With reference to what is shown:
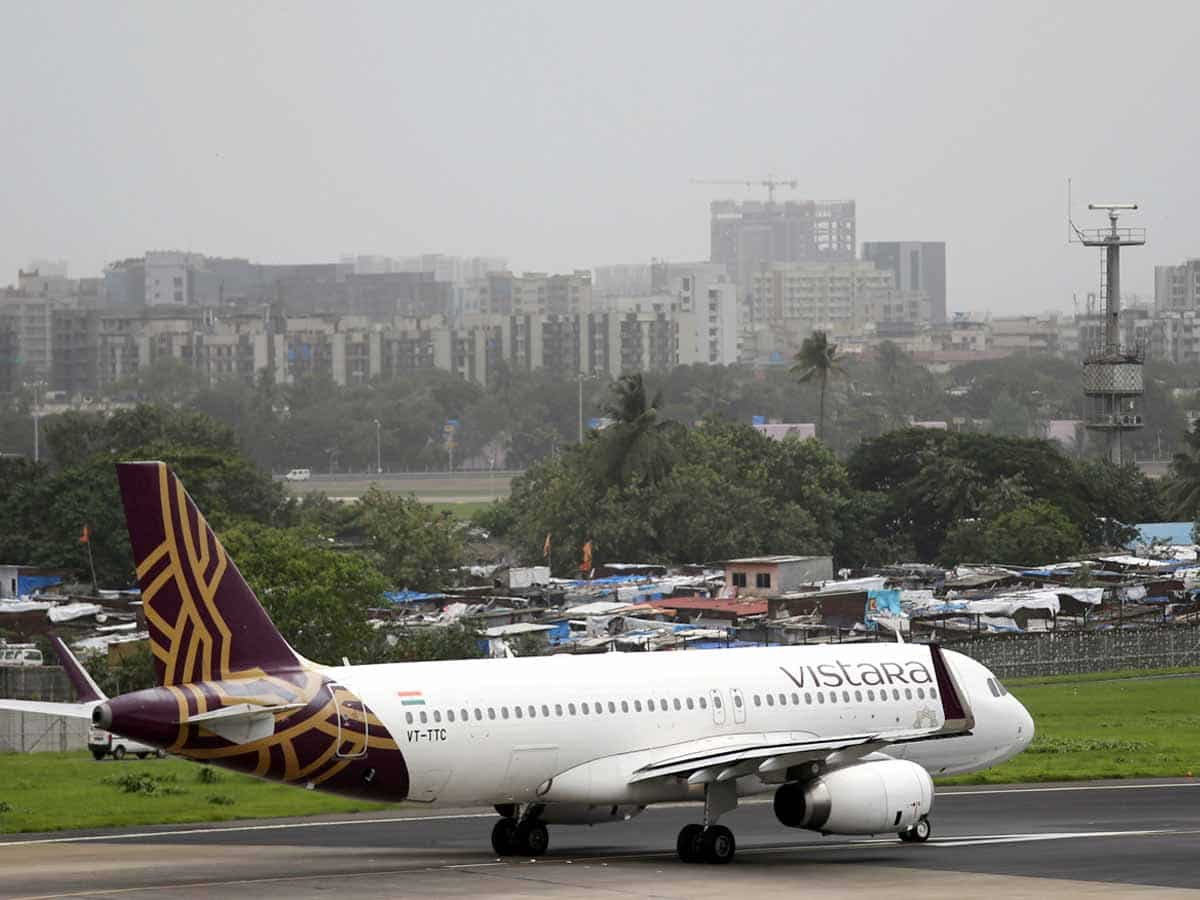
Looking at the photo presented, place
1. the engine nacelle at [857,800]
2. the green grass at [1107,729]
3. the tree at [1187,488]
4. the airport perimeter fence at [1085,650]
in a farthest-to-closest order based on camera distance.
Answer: the tree at [1187,488] → the airport perimeter fence at [1085,650] → the green grass at [1107,729] → the engine nacelle at [857,800]

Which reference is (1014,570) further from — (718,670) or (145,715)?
(145,715)

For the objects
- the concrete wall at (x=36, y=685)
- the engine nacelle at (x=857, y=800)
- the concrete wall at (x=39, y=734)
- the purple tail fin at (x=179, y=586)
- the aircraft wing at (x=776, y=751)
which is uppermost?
the purple tail fin at (x=179, y=586)

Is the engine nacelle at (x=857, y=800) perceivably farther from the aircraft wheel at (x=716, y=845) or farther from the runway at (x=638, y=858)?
the aircraft wheel at (x=716, y=845)

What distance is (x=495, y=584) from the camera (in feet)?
418

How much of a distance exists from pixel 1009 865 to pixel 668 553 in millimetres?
107403

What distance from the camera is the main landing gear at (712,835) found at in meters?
38.0

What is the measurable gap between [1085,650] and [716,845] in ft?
185

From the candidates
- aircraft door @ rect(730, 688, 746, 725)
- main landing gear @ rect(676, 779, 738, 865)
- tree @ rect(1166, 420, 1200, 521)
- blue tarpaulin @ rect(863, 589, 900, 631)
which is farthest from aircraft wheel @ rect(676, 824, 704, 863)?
tree @ rect(1166, 420, 1200, 521)

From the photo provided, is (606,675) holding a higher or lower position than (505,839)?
higher

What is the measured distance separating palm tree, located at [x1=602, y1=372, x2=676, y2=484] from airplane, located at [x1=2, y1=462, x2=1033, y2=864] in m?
105

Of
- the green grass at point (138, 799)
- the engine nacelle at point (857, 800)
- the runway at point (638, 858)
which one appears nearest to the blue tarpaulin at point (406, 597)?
the green grass at point (138, 799)

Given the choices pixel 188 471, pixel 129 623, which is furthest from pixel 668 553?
pixel 129 623

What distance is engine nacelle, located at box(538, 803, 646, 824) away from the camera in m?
39.1

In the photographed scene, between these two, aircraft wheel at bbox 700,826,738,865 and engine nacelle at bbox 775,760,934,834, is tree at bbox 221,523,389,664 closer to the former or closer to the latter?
aircraft wheel at bbox 700,826,738,865
